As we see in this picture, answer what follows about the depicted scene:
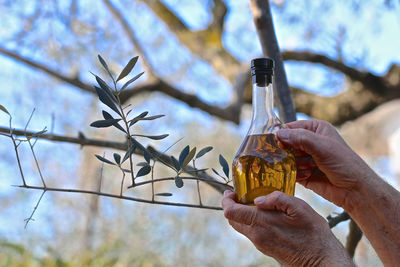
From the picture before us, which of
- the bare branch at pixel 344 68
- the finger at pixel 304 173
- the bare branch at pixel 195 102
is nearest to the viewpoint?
the finger at pixel 304 173

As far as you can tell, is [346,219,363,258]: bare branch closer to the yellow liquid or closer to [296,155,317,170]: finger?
[296,155,317,170]: finger

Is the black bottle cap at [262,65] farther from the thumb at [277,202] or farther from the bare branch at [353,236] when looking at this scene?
the bare branch at [353,236]

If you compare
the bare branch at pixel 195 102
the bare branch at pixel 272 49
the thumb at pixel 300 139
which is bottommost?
the thumb at pixel 300 139

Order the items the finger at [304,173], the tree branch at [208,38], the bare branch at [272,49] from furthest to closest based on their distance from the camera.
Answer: the tree branch at [208,38]
the bare branch at [272,49]
the finger at [304,173]

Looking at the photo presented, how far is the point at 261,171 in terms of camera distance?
1.97 feet

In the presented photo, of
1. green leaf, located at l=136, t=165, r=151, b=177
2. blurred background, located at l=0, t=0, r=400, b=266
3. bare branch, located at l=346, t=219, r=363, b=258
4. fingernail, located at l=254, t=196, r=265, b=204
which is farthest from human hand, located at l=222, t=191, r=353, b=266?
blurred background, located at l=0, t=0, r=400, b=266

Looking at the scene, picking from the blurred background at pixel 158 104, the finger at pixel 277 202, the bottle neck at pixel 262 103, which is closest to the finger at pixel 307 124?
the bottle neck at pixel 262 103

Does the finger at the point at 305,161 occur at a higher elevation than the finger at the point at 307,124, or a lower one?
lower

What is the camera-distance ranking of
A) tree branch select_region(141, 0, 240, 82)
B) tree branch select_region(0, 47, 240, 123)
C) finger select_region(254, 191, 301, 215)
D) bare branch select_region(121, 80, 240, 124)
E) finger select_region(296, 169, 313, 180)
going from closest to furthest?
finger select_region(254, 191, 301, 215) < finger select_region(296, 169, 313, 180) < tree branch select_region(0, 47, 240, 123) < bare branch select_region(121, 80, 240, 124) < tree branch select_region(141, 0, 240, 82)

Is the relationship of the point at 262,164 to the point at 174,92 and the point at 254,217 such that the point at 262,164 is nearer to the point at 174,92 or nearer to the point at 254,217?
the point at 254,217

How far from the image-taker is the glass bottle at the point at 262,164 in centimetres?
60

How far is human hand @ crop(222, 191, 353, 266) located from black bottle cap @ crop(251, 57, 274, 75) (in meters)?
0.18

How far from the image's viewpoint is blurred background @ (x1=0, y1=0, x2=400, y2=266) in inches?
109

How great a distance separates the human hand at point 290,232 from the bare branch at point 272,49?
0.35m
